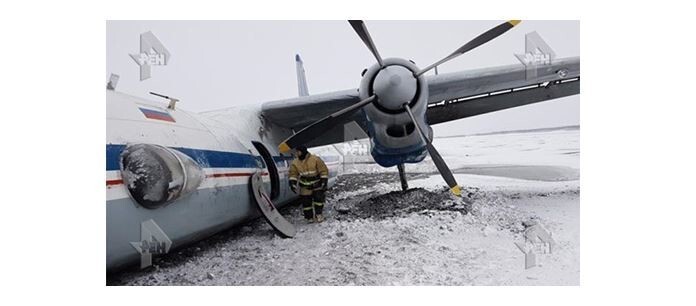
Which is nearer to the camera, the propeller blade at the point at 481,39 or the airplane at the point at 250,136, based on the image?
the airplane at the point at 250,136

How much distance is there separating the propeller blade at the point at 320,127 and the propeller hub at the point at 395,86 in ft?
0.55

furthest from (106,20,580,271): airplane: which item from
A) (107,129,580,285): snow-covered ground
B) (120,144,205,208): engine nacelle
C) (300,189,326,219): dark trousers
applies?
(300,189,326,219): dark trousers

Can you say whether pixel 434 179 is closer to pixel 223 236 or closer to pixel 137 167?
pixel 223 236

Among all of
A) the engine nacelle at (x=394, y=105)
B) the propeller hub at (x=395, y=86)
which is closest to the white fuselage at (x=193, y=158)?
the engine nacelle at (x=394, y=105)

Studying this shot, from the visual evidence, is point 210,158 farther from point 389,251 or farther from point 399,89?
point 399,89

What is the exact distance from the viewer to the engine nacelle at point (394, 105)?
586cm

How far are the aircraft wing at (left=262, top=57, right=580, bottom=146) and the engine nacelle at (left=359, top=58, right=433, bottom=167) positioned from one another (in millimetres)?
791

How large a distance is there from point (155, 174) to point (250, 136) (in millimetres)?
2872

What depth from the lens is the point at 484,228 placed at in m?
5.69

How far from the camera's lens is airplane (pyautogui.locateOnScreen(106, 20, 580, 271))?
162 inches

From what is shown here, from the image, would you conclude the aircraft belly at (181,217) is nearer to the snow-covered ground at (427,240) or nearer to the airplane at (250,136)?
the airplane at (250,136)

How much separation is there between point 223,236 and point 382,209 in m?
2.44

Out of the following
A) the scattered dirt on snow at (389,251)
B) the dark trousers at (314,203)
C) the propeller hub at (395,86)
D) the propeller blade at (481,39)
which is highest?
the propeller blade at (481,39)

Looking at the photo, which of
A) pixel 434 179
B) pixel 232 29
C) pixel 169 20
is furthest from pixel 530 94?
pixel 169 20
